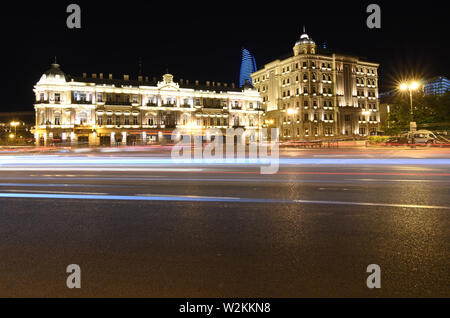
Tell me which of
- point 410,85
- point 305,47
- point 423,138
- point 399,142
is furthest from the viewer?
point 305,47

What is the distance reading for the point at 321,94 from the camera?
262ft

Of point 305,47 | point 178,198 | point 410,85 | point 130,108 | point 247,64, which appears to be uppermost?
point 247,64

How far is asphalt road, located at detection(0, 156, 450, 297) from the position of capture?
11.6 ft

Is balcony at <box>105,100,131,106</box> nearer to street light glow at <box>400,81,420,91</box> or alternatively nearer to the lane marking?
street light glow at <box>400,81,420,91</box>

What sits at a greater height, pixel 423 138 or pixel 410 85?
pixel 410 85

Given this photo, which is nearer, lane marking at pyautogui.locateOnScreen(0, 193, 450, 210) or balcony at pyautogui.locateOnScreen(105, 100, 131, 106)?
lane marking at pyautogui.locateOnScreen(0, 193, 450, 210)

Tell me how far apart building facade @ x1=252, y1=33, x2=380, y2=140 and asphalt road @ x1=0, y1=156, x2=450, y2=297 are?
230 feet

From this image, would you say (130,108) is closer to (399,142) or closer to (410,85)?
(399,142)

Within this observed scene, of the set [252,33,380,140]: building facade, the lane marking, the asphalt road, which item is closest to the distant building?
[252,33,380,140]: building facade

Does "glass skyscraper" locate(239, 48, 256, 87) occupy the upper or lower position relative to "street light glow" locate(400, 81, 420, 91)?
upper

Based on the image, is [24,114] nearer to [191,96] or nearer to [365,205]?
[191,96]

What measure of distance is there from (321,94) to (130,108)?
A: 44.3 metres

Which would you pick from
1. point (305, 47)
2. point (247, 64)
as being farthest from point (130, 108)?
point (247, 64)

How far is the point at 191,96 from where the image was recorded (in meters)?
78.4
